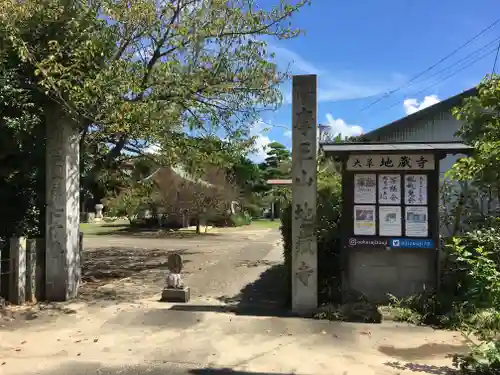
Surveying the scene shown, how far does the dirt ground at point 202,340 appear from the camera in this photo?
5363mm

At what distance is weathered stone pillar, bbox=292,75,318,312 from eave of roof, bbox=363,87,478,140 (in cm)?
682

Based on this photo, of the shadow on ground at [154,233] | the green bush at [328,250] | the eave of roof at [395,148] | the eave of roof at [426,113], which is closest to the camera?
the eave of roof at [395,148]

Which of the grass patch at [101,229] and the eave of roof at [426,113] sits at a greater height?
the eave of roof at [426,113]

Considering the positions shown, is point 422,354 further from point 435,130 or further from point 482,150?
point 435,130

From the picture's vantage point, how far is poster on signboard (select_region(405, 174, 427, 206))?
782 cm

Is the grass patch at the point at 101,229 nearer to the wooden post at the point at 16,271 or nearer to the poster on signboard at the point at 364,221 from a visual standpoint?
the wooden post at the point at 16,271

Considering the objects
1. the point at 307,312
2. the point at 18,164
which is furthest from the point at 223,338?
the point at 18,164

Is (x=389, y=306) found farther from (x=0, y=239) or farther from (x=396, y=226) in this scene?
(x=0, y=239)

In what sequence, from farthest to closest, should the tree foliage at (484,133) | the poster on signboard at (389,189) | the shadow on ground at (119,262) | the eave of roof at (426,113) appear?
the eave of roof at (426,113), the shadow on ground at (119,262), the poster on signboard at (389,189), the tree foliage at (484,133)

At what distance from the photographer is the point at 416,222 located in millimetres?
7797

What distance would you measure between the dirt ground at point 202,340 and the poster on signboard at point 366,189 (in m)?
2.06

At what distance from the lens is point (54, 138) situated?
8602 millimetres

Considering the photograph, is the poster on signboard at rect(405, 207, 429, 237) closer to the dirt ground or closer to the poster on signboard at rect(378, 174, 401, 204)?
the poster on signboard at rect(378, 174, 401, 204)

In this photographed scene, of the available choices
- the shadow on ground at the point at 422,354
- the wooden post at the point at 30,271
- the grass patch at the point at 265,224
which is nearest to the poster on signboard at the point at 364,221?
the shadow on ground at the point at 422,354
